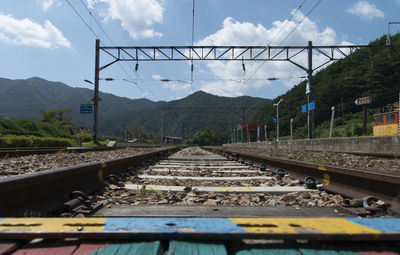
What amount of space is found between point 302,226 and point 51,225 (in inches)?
Result: 47.2

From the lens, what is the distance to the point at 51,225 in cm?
137

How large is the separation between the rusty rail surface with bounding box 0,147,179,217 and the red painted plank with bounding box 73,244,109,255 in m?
0.91

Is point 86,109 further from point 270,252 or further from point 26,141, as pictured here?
point 270,252

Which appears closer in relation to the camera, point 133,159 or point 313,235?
point 313,235

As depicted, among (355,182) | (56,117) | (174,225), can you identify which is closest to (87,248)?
(174,225)

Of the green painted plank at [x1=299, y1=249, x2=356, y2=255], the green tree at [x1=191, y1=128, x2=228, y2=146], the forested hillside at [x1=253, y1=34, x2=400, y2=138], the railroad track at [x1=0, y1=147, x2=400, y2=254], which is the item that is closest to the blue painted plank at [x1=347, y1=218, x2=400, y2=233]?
the railroad track at [x1=0, y1=147, x2=400, y2=254]

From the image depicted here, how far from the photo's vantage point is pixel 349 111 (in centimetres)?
6888

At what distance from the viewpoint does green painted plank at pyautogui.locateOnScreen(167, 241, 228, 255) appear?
1193mm

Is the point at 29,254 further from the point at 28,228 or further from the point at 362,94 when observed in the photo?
the point at 362,94

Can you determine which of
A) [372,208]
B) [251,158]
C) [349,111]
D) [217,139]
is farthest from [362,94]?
[372,208]

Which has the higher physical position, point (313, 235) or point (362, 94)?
point (362, 94)

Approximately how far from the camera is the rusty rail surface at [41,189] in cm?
193

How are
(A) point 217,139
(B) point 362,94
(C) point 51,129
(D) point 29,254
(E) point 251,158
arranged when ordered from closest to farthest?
(D) point 29,254 → (E) point 251,158 → (C) point 51,129 → (B) point 362,94 → (A) point 217,139

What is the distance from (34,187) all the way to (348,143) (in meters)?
11.2
